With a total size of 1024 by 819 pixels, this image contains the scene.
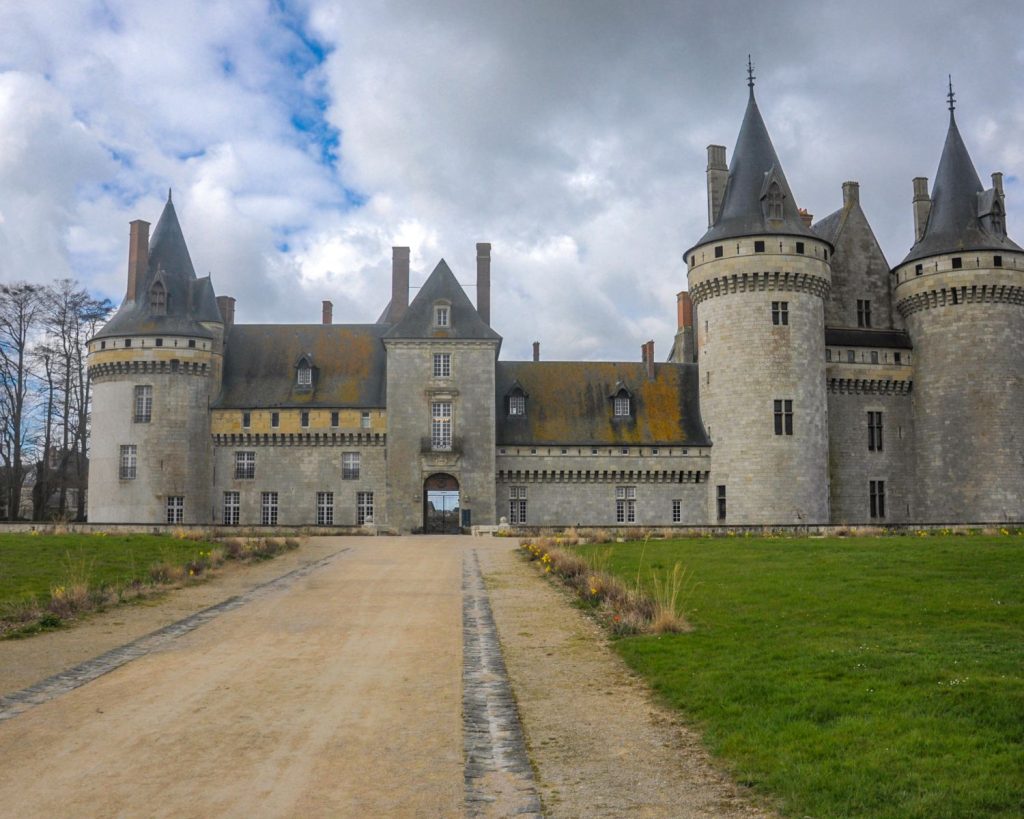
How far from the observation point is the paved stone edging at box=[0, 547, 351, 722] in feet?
28.4

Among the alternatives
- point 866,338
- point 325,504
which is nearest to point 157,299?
point 325,504

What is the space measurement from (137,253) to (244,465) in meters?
10.4

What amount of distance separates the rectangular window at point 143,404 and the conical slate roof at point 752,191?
77.5ft

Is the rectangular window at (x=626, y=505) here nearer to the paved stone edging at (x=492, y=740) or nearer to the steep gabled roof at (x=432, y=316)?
the steep gabled roof at (x=432, y=316)

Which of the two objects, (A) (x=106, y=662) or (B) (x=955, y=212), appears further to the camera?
(B) (x=955, y=212)

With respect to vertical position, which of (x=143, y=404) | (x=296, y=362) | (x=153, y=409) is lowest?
(x=153, y=409)

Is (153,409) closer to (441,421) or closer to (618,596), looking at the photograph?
(441,421)

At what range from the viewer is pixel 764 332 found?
3959cm

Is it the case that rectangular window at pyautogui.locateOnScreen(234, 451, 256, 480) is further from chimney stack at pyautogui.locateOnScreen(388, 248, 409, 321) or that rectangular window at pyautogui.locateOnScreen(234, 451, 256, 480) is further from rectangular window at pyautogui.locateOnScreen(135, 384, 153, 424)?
chimney stack at pyautogui.locateOnScreen(388, 248, 409, 321)

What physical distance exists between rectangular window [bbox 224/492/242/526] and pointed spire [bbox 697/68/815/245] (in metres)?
22.2

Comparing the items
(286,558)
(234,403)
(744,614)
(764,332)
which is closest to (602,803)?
(744,614)

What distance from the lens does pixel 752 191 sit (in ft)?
134

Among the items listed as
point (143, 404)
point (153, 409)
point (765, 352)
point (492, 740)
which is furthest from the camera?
point (143, 404)

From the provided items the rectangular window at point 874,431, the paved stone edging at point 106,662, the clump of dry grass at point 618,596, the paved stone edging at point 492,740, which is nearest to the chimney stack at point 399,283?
the rectangular window at point 874,431
